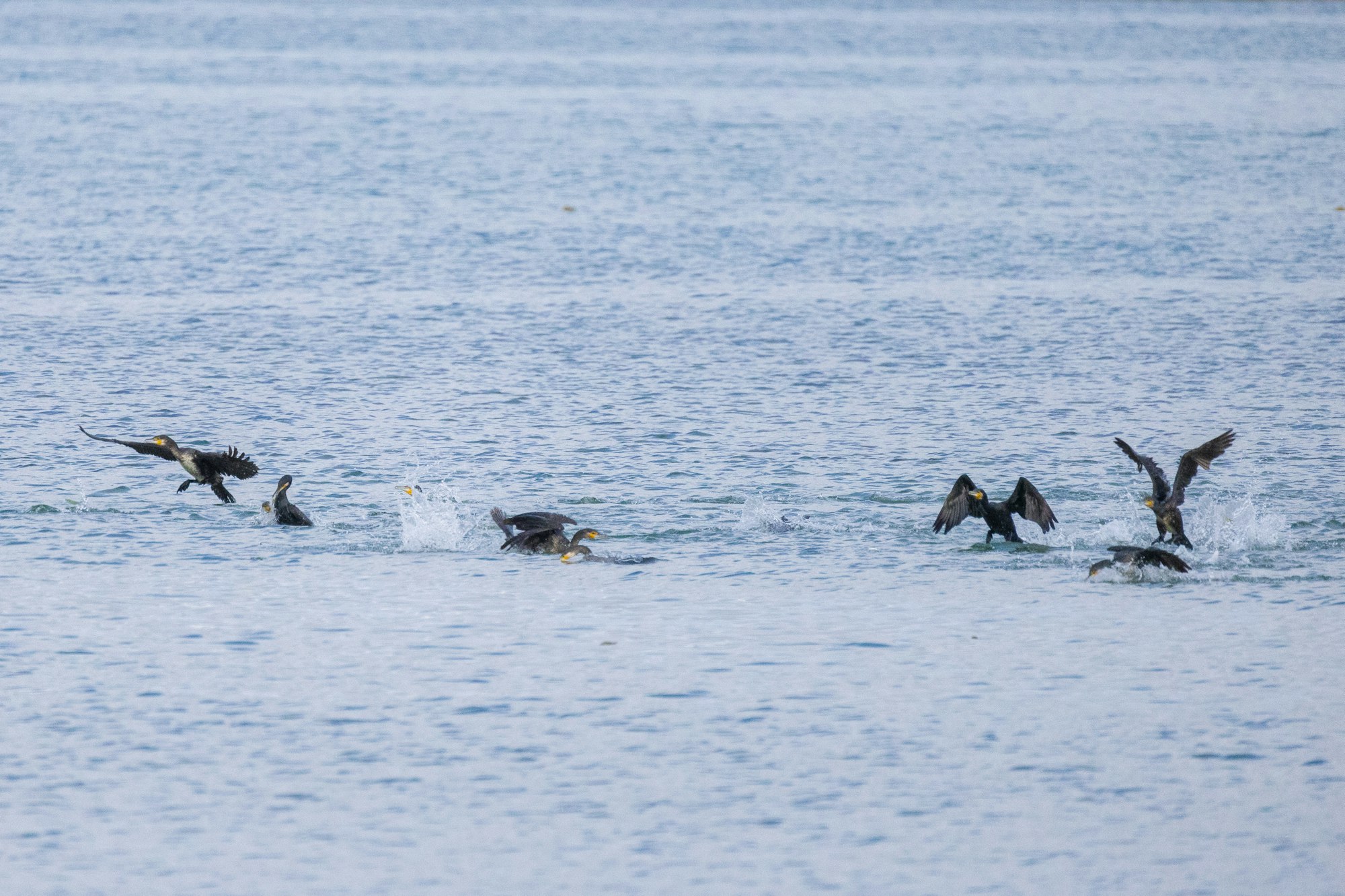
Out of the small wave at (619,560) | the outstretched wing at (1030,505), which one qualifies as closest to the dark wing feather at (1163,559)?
the outstretched wing at (1030,505)

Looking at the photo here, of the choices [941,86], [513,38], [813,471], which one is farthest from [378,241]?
[513,38]

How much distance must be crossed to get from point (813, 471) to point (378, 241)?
18374mm

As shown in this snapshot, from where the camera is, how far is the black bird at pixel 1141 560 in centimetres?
1623

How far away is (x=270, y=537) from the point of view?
58.7 ft

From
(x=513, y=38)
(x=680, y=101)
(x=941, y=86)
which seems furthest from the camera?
(x=513, y=38)

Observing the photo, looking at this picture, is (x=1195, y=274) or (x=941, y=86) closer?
(x=1195, y=274)

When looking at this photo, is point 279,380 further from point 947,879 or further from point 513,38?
point 513,38

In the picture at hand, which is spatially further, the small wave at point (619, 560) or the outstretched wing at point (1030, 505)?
the outstretched wing at point (1030, 505)

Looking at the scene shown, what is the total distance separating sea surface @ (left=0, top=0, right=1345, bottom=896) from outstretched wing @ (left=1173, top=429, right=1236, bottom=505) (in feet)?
1.94

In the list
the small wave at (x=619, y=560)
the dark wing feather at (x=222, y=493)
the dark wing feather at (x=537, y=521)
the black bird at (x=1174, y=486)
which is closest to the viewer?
the small wave at (x=619, y=560)

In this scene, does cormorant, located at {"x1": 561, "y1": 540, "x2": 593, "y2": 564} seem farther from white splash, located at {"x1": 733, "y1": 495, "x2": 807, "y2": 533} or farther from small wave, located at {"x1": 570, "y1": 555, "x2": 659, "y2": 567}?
white splash, located at {"x1": 733, "y1": 495, "x2": 807, "y2": 533}

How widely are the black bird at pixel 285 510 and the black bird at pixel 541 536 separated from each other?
2.11 meters

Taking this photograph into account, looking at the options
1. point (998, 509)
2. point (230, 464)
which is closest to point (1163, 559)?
point (998, 509)

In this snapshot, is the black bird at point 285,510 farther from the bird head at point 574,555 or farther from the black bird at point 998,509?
the black bird at point 998,509
